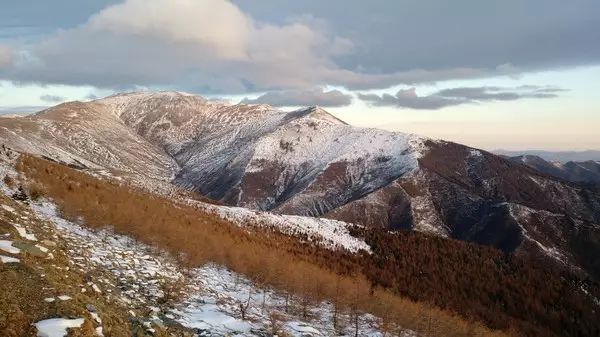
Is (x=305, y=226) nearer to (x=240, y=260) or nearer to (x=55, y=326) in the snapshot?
(x=240, y=260)

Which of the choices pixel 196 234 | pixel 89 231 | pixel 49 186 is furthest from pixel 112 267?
pixel 49 186

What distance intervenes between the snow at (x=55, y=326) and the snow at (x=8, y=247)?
183 inches

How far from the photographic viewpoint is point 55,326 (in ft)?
37.4

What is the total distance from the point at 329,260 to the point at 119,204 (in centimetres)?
3601

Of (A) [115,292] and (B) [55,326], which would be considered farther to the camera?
(A) [115,292]

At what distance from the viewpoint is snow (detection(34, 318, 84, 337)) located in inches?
438

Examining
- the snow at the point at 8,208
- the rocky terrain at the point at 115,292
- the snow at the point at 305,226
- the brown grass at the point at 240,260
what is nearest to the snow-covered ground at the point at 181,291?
the rocky terrain at the point at 115,292

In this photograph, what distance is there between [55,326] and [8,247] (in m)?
5.43

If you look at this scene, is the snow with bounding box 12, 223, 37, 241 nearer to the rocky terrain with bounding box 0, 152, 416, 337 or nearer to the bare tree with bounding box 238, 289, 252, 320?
the rocky terrain with bounding box 0, 152, 416, 337

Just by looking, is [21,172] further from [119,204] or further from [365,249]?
[365,249]

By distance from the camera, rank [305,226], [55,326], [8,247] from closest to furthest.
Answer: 1. [55,326]
2. [8,247]
3. [305,226]

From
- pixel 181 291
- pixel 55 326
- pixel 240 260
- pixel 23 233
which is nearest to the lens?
Result: pixel 55 326

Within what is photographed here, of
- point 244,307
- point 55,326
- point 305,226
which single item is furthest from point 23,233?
point 305,226

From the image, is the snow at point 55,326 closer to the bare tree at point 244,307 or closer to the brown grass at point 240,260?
the bare tree at point 244,307
